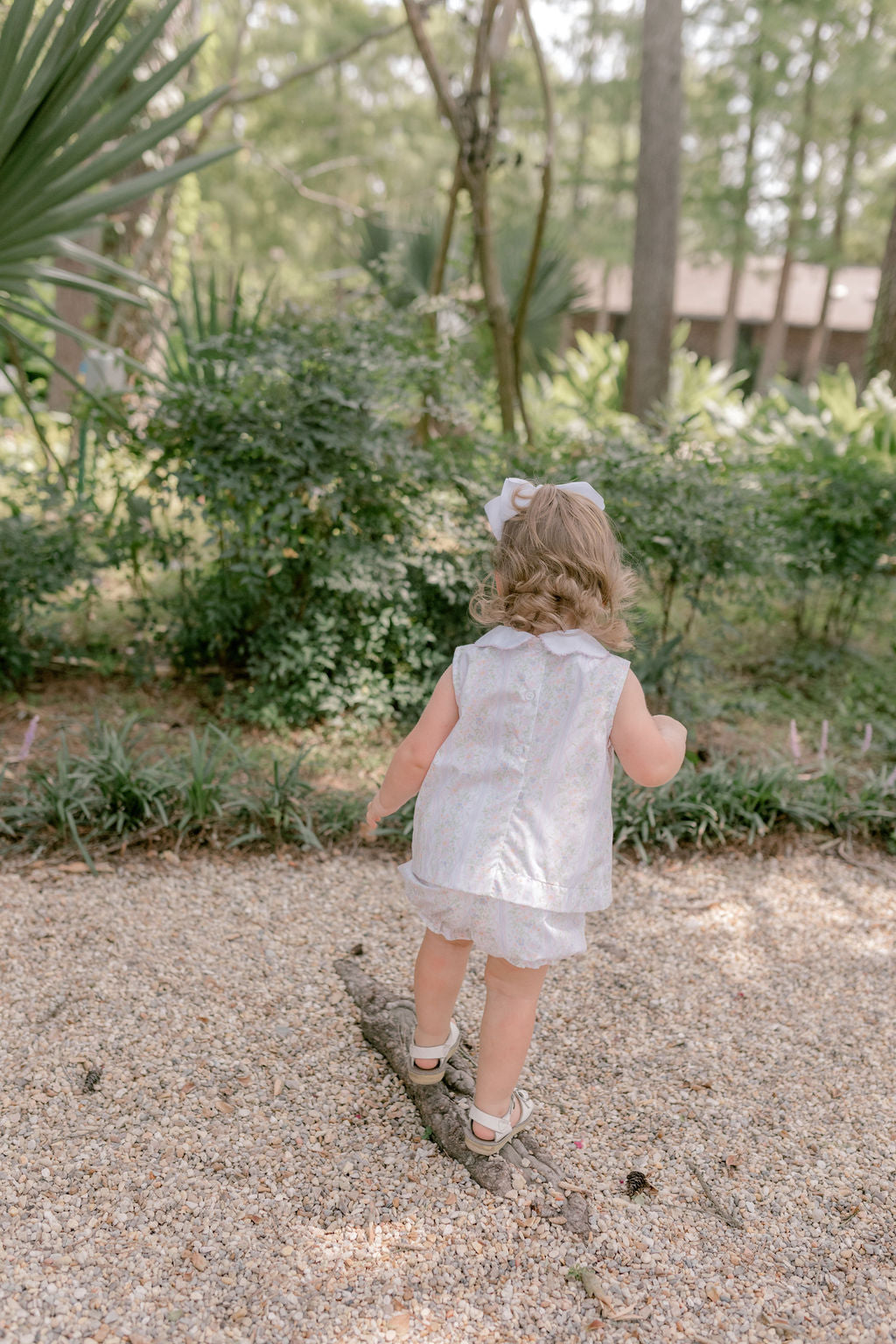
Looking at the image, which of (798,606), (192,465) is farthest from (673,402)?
(192,465)

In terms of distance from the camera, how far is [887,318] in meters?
6.78

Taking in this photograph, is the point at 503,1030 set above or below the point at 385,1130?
above

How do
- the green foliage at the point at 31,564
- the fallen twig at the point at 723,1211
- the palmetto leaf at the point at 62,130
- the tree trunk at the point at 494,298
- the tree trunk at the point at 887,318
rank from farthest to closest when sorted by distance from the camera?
the tree trunk at the point at 887,318, the tree trunk at the point at 494,298, the green foliage at the point at 31,564, the palmetto leaf at the point at 62,130, the fallen twig at the point at 723,1211

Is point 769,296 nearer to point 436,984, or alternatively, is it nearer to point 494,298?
point 494,298

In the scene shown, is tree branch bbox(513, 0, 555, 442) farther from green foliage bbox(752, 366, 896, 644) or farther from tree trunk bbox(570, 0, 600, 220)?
tree trunk bbox(570, 0, 600, 220)

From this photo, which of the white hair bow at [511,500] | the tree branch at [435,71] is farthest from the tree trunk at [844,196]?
the white hair bow at [511,500]

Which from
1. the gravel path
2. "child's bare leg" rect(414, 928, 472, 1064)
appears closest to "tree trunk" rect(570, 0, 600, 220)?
the gravel path

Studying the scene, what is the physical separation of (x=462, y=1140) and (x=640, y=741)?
867 mm

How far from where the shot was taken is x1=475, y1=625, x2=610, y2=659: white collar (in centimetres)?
167

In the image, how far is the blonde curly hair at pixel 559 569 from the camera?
1.68 meters

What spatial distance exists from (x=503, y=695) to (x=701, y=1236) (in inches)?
41.1

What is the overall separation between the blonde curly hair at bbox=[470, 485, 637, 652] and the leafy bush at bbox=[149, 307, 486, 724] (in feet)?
6.10

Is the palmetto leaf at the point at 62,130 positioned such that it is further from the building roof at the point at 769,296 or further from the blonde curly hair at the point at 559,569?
the building roof at the point at 769,296

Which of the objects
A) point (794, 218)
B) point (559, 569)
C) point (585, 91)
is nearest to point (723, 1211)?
point (559, 569)
